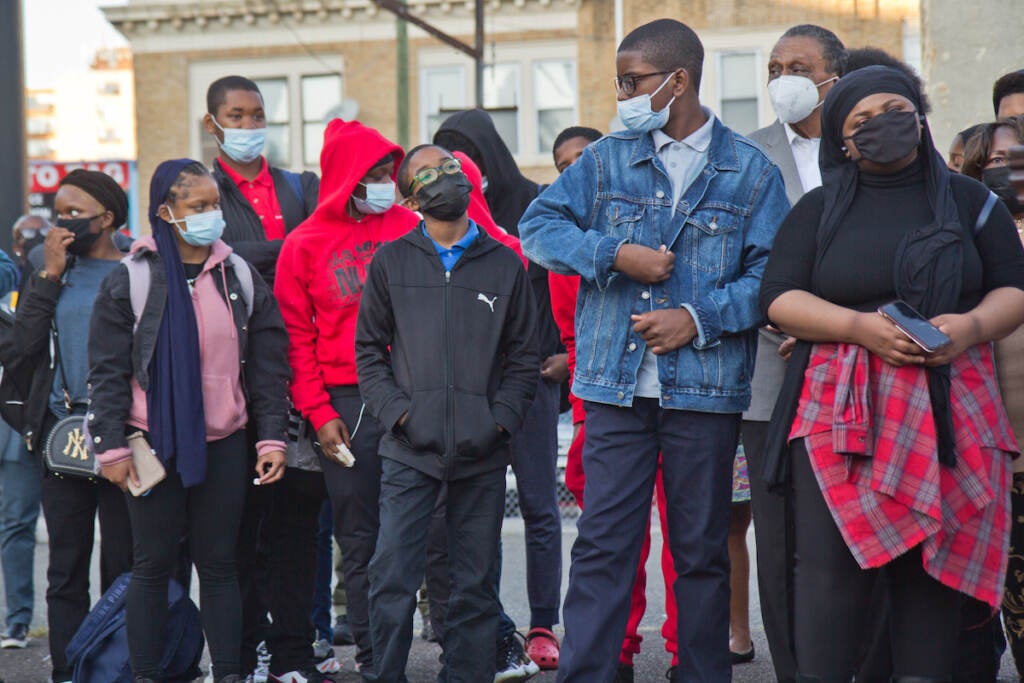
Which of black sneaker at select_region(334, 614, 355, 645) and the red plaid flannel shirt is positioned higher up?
the red plaid flannel shirt

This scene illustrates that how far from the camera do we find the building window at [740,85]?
2514 centimetres

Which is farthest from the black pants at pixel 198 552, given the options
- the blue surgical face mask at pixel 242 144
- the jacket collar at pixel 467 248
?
the blue surgical face mask at pixel 242 144

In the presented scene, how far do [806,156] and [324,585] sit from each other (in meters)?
3.01

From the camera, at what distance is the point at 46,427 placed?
600cm

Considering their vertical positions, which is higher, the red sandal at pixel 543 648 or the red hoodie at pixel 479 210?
the red hoodie at pixel 479 210

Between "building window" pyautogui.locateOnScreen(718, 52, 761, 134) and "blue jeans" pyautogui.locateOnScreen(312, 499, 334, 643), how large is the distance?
19419mm

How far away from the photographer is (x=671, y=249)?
15.0 feet

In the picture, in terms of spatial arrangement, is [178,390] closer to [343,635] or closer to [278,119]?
[343,635]

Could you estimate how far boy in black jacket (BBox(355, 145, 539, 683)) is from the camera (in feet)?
16.2

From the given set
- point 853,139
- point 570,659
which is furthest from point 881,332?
point 570,659

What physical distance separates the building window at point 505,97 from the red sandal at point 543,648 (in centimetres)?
2231

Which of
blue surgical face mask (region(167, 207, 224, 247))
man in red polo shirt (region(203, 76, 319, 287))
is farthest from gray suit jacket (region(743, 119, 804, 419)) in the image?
man in red polo shirt (region(203, 76, 319, 287))

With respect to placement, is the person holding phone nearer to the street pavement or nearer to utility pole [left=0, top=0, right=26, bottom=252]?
the street pavement

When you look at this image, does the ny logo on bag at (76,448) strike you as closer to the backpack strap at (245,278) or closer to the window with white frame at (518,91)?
the backpack strap at (245,278)
